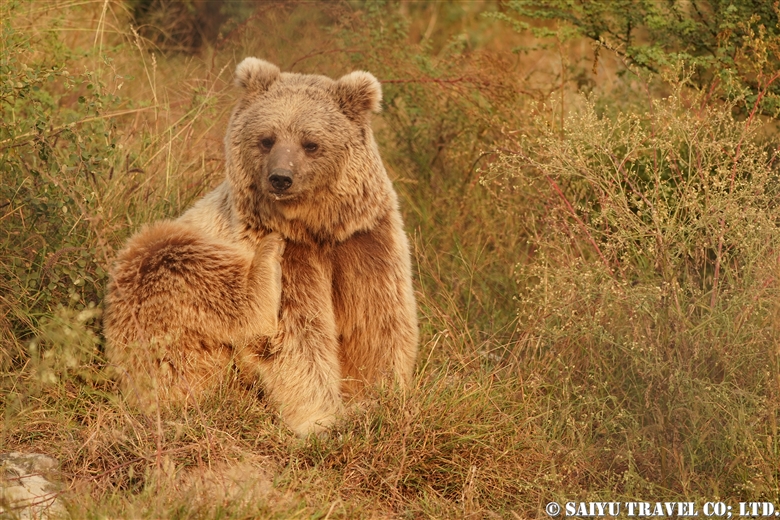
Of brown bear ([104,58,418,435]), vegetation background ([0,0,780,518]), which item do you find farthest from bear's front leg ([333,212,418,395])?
vegetation background ([0,0,780,518])

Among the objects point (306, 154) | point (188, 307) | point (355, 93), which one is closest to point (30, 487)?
point (188, 307)

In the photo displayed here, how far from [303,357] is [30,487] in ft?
4.35

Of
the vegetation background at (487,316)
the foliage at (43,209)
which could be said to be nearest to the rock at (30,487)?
the vegetation background at (487,316)

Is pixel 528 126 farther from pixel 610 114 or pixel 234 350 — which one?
pixel 234 350

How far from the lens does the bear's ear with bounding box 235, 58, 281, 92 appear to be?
185 inches

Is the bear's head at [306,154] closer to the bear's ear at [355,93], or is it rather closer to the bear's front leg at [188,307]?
the bear's ear at [355,93]

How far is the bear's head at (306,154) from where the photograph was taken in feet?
14.9

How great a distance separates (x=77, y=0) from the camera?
757cm

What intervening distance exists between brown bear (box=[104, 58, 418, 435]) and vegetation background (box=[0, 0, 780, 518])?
0.69ft

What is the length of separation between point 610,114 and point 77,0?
171 inches

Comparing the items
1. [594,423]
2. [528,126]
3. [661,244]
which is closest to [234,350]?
[594,423]

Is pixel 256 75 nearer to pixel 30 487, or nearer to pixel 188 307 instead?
pixel 188 307

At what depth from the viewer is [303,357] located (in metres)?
4.44

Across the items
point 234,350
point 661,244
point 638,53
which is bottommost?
point 234,350
